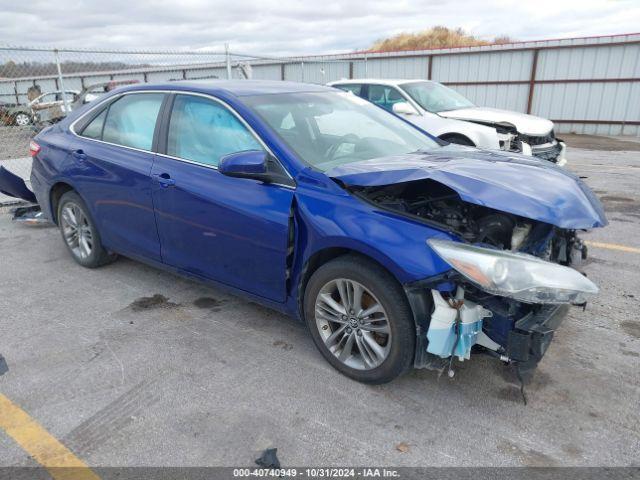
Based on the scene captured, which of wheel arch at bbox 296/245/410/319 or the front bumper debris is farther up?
wheel arch at bbox 296/245/410/319

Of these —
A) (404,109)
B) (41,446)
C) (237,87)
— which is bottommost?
(41,446)

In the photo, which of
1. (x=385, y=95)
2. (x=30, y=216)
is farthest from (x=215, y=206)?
(x=385, y=95)

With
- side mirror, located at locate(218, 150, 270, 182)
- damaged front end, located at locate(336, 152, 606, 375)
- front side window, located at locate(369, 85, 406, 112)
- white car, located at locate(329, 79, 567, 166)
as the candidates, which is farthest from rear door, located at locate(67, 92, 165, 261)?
front side window, located at locate(369, 85, 406, 112)

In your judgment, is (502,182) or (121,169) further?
(121,169)

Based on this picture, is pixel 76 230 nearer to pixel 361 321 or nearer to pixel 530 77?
pixel 361 321

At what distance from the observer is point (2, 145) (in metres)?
13.4

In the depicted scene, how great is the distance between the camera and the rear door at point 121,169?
12.5 feet

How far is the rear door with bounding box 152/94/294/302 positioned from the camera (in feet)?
10.0

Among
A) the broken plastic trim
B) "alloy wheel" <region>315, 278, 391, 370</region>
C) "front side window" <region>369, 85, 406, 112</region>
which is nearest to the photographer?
"alloy wheel" <region>315, 278, 391, 370</region>

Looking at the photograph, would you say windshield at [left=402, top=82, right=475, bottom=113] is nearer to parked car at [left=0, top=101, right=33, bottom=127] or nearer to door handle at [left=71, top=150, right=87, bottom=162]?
door handle at [left=71, top=150, right=87, bottom=162]

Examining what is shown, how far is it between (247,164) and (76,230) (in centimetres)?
260

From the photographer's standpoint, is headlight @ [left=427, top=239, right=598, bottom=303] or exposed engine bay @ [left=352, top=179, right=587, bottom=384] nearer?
headlight @ [left=427, top=239, right=598, bottom=303]

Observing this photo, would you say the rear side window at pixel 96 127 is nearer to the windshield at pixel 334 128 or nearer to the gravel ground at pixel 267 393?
the gravel ground at pixel 267 393

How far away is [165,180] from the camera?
3.55m
